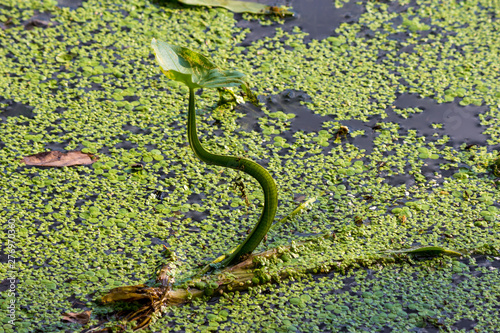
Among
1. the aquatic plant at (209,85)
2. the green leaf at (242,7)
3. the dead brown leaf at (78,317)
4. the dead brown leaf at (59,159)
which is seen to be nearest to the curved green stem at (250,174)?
the aquatic plant at (209,85)

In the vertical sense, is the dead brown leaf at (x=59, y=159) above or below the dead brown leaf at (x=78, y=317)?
above

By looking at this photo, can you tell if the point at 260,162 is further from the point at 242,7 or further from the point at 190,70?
the point at 242,7

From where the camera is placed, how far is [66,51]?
8.98ft

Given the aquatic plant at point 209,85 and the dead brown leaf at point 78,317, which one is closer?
the aquatic plant at point 209,85

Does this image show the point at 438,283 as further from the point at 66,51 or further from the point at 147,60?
the point at 66,51

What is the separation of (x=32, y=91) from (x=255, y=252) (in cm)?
132

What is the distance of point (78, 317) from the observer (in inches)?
66.1

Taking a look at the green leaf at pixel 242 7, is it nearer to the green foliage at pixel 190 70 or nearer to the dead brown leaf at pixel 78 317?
the green foliage at pixel 190 70

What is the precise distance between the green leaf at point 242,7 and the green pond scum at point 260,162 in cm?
5

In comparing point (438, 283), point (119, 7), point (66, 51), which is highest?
point (119, 7)

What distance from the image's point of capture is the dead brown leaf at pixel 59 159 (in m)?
2.20

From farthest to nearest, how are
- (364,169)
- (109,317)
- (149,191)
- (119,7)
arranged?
(119,7) → (364,169) → (149,191) → (109,317)

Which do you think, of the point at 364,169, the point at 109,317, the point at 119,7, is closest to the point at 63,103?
the point at 119,7

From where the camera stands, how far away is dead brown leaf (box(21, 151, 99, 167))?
7.21 feet
